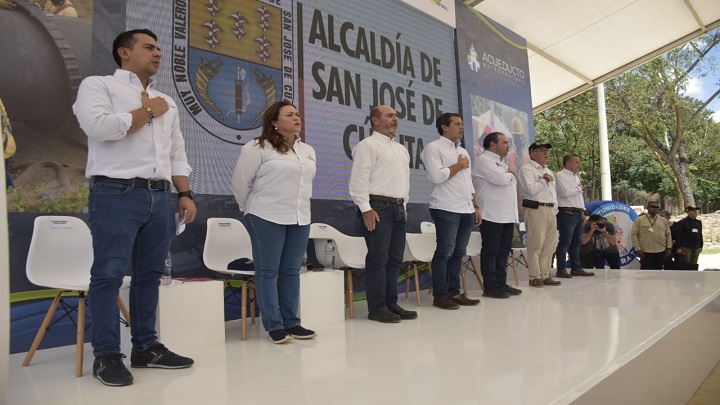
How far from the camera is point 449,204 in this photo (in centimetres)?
404

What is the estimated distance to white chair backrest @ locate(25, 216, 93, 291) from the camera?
2650 mm

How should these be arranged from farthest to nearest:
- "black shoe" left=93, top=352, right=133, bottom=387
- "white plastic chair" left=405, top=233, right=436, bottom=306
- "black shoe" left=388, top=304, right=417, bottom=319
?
"white plastic chair" left=405, top=233, right=436, bottom=306 < "black shoe" left=388, top=304, right=417, bottom=319 < "black shoe" left=93, top=352, right=133, bottom=387

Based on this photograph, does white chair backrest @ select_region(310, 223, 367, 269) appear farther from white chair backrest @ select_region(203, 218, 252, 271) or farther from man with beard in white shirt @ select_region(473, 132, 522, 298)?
man with beard in white shirt @ select_region(473, 132, 522, 298)

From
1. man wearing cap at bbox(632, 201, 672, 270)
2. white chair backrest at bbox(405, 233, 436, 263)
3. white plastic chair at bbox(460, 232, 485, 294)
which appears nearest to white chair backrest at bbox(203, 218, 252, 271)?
white chair backrest at bbox(405, 233, 436, 263)

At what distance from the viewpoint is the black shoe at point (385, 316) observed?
11.4 feet

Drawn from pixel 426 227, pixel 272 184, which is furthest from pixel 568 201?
pixel 272 184

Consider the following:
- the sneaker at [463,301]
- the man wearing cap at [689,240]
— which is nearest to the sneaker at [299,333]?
the sneaker at [463,301]

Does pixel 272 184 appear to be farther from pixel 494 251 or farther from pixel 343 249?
pixel 494 251

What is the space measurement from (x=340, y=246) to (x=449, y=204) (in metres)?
0.91

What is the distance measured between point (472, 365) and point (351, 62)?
363cm

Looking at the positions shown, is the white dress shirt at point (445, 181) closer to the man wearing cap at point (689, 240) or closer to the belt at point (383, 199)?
the belt at point (383, 199)

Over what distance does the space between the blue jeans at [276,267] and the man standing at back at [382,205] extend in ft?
1.93

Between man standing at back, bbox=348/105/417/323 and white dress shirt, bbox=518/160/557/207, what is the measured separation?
6.82 ft

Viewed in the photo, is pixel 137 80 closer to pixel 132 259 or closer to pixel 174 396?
pixel 132 259
